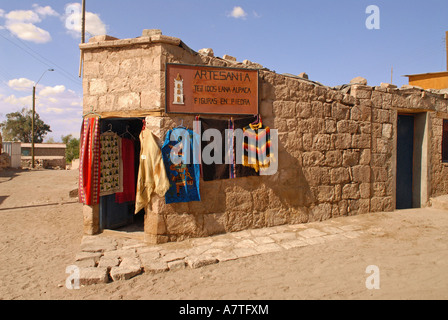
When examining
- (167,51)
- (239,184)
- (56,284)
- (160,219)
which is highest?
(167,51)

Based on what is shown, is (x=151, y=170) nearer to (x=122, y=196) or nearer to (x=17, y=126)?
(x=122, y=196)

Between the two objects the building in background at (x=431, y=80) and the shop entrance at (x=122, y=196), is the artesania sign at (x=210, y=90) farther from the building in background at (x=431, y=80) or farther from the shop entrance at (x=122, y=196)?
the building in background at (x=431, y=80)

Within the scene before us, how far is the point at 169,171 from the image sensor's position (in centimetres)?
497

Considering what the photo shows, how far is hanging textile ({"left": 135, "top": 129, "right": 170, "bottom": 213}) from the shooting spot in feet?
15.7

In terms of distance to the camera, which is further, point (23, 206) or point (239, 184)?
point (23, 206)

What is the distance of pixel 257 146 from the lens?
5.50 metres

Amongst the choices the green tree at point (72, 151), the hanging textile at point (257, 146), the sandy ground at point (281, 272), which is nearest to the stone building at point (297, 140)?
the hanging textile at point (257, 146)

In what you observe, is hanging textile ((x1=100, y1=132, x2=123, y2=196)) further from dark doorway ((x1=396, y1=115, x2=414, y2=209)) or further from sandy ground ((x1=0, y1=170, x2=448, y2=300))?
dark doorway ((x1=396, y1=115, x2=414, y2=209))

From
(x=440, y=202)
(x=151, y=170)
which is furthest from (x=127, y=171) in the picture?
(x=440, y=202)

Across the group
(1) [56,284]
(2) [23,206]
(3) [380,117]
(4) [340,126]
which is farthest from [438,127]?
(2) [23,206]

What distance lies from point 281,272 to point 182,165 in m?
2.32
